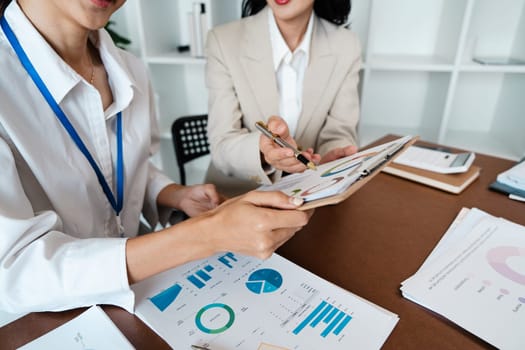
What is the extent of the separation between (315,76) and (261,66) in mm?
210

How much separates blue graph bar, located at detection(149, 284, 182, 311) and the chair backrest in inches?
39.3

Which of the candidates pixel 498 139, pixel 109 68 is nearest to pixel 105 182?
pixel 109 68

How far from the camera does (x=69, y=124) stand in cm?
71

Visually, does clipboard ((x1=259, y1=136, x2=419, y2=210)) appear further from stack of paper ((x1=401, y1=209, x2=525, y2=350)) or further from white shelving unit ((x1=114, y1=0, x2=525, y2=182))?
white shelving unit ((x1=114, y1=0, x2=525, y2=182))

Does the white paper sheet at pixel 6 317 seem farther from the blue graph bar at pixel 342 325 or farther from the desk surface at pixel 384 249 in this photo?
the blue graph bar at pixel 342 325

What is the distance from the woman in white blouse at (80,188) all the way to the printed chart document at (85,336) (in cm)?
3

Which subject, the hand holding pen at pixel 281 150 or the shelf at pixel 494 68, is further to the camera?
the shelf at pixel 494 68

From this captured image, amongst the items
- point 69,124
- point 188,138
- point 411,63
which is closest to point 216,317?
point 69,124

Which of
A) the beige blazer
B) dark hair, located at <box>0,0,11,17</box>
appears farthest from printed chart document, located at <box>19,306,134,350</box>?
the beige blazer

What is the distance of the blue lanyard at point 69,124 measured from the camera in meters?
0.66

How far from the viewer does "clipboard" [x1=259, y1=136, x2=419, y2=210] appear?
48 centimetres

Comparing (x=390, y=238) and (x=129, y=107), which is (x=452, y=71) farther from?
(x=129, y=107)

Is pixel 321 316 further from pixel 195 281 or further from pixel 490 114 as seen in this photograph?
pixel 490 114

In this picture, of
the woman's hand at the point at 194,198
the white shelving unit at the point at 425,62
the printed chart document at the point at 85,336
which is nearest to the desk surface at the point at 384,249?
the printed chart document at the point at 85,336
